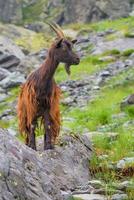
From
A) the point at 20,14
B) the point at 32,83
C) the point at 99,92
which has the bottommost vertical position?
the point at 20,14

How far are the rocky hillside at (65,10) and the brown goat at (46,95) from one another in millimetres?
76298

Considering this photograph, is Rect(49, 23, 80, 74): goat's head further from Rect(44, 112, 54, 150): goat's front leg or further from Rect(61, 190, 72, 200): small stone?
Rect(61, 190, 72, 200): small stone

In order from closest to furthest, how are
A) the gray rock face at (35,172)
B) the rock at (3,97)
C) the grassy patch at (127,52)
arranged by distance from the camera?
1. the gray rock face at (35,172)
2. the rock at (3,97)
3. the grassy patch at (127,52)

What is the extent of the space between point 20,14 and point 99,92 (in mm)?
154803

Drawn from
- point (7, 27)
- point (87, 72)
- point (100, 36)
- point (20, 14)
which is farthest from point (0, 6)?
point (87, 72)

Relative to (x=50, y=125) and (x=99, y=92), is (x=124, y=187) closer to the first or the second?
(x=50, y=125)

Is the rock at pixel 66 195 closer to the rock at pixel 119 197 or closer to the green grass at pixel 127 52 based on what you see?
the rock at pixel 119 197

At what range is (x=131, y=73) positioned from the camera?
95.5 ft

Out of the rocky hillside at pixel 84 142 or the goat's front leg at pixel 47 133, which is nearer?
the rocky hillside at pixel 84 142

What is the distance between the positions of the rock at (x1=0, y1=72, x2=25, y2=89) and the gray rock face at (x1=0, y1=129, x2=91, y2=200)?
22.1 meters

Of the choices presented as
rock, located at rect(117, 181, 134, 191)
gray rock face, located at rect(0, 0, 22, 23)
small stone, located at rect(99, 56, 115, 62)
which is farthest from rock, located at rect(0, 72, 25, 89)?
gray rock face, located at rect(0, 0, 22, 23)

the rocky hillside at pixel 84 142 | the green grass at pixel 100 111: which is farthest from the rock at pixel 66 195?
the green grass at pixel 100 111

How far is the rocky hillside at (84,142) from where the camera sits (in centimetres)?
888

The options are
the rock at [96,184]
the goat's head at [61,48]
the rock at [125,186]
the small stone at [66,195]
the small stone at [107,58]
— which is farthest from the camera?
the small stone at [107,58]
